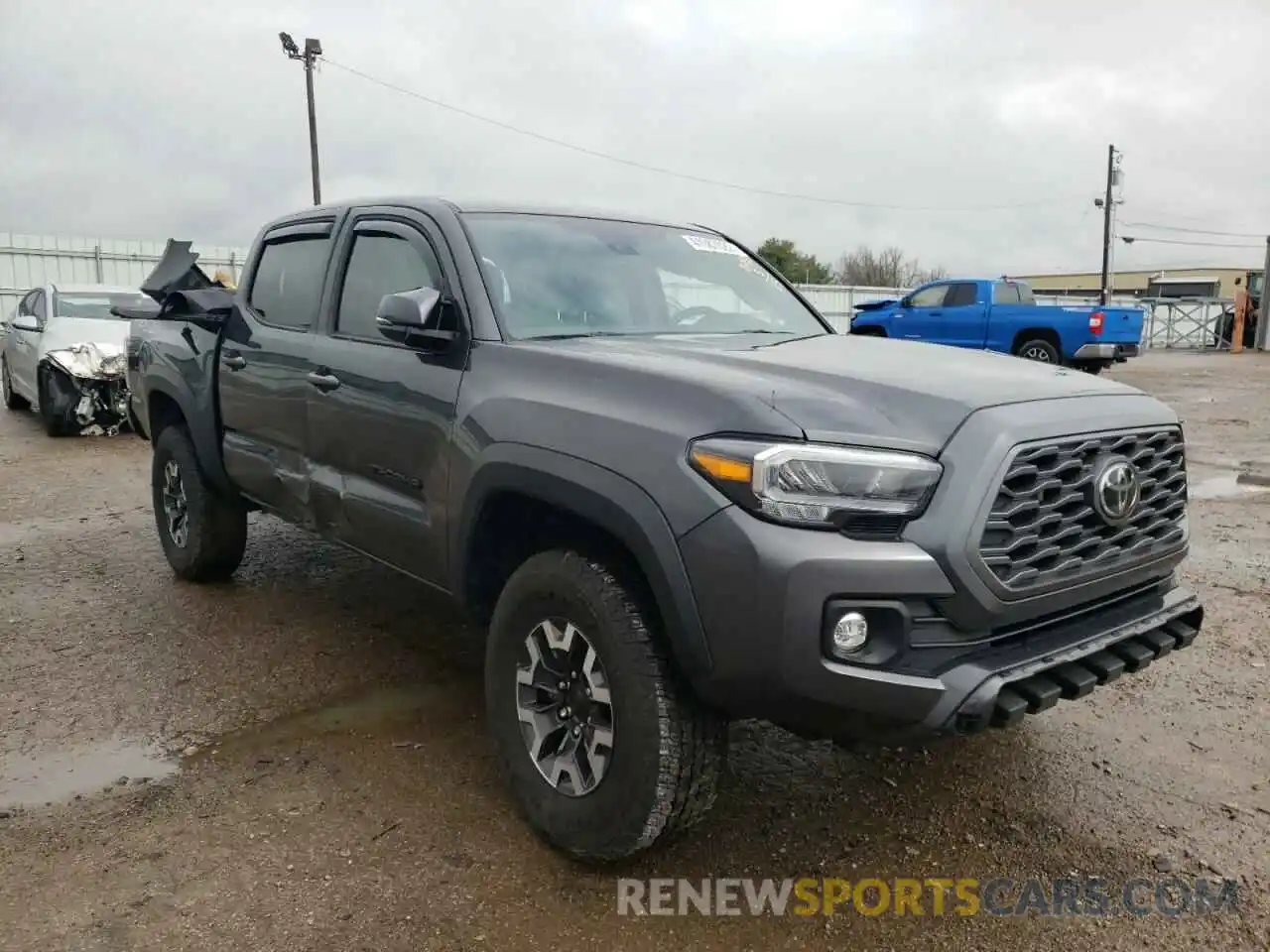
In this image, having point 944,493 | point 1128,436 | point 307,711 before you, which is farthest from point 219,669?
point 1128,436

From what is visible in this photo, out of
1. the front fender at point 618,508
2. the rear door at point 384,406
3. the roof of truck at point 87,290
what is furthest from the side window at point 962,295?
the front fender at point 618,508

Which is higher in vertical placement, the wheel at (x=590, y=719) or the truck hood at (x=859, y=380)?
the truck hood at (x=859, y=380)

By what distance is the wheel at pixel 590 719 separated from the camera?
2.50 meters

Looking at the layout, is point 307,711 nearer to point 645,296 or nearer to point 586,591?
point 586,591

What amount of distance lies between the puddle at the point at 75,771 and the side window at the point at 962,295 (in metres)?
16.7

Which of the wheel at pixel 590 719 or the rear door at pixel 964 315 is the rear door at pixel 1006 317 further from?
the wheel at pixel 590 719

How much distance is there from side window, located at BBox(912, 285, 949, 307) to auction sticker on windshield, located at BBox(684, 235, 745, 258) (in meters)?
14.7

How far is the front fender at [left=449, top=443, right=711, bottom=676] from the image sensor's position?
239cm

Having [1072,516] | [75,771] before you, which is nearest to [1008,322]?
[1072,516]

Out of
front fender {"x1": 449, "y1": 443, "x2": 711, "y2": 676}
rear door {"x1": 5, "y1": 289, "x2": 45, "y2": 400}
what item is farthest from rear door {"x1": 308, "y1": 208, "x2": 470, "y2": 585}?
rear door {"x1": 5, "y1": 289, "x2": 45, "y2": 400}

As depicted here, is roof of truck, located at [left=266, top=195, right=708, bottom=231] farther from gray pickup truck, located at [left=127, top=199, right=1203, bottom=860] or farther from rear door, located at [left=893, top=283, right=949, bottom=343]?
rear door, located at [left=893, top=283, right=949, bottom=343]

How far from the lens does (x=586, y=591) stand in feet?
8.57

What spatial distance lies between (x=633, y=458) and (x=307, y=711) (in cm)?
205

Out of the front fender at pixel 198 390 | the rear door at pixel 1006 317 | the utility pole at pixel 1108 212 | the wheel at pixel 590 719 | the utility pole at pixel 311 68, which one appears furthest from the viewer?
the utility pole at pixel 1108 212
